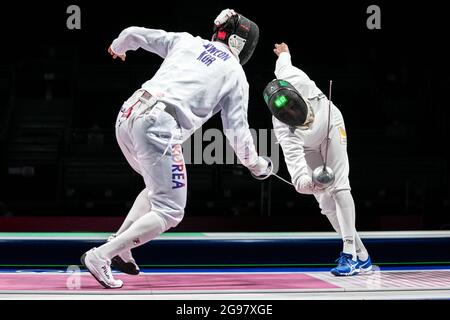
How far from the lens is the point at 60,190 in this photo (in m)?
7.30

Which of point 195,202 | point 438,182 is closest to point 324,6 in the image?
point 438,182

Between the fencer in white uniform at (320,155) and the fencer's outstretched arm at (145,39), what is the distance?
2.03 feet

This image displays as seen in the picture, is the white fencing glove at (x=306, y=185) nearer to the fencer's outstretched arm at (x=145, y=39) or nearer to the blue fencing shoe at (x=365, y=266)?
the blue fencing shoe at (x=365, y=266)

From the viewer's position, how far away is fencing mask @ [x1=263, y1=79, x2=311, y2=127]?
341 centimetres

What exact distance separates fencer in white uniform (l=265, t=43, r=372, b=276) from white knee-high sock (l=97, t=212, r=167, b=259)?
0.80m

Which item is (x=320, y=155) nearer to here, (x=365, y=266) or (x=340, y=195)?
(x=340, y=195)

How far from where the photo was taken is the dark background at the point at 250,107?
23.7 feet

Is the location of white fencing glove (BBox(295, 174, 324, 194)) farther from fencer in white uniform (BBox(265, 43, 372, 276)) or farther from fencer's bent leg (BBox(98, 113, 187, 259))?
fencer's bent leg (BBox(98, 113, 187, 259))

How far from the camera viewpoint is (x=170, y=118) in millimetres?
2885

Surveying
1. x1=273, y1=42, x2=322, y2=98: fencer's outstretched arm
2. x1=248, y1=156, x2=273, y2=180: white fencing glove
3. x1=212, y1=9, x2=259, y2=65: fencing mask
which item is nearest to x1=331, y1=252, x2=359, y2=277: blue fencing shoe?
x1=248, y1=156, x2=273, y2=180: white fencing glove

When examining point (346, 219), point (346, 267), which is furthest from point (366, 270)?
point (346, 219)

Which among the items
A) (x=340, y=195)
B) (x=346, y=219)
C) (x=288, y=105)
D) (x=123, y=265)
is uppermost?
(x=288, y=105)

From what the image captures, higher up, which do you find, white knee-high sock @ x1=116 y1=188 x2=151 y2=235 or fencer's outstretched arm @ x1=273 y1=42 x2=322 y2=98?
fencer's outstretched arm @ x1=273 y1=42 x2=322 y2=98

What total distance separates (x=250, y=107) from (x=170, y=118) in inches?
211
